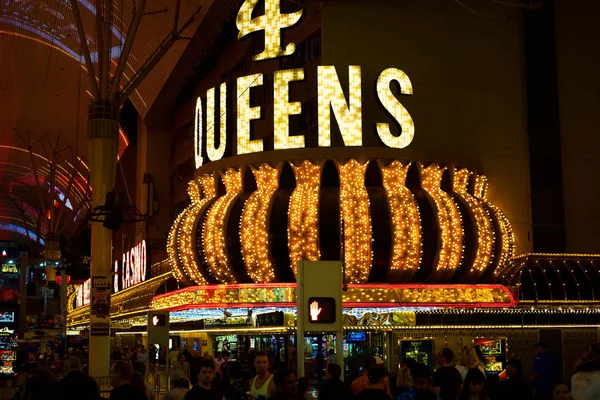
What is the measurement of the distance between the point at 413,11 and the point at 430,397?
23.0m

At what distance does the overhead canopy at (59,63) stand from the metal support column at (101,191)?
349cm

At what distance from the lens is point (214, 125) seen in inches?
1256

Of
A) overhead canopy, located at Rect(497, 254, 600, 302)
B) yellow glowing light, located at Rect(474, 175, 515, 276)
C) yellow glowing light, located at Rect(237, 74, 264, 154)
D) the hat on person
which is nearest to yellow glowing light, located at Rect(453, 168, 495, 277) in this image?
yellow glowing light, located at Rect(474, 175, 515, 276)

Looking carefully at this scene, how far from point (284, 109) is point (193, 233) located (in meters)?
4.85

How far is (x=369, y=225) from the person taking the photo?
2753 cm

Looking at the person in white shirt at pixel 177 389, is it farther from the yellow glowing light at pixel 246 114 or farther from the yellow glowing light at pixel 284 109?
the yellow glowing light at pixel 246 114

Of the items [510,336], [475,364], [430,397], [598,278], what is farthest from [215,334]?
[430,397]

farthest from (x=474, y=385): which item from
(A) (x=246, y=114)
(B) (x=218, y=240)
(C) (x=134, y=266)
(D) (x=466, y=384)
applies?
(C) (x=134, y=266)

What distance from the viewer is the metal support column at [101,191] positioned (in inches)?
933

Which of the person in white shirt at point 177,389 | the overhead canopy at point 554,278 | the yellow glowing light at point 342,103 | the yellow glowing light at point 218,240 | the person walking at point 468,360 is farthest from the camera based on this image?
the yellow glowing light at point 218,240

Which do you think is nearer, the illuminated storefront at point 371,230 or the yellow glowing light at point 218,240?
the illuminated storefront at point 371,230

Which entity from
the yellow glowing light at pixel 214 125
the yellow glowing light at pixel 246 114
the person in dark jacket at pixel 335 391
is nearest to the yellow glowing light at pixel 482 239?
the yellow glowing light at pixel 246 114

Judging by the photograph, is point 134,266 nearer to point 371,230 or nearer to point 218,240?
point 218,240

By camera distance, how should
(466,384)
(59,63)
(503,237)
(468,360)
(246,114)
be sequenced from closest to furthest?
1. (466,384)
2. (468,360)
3. (503,237)
4. (246,114)
5. (59,63)
